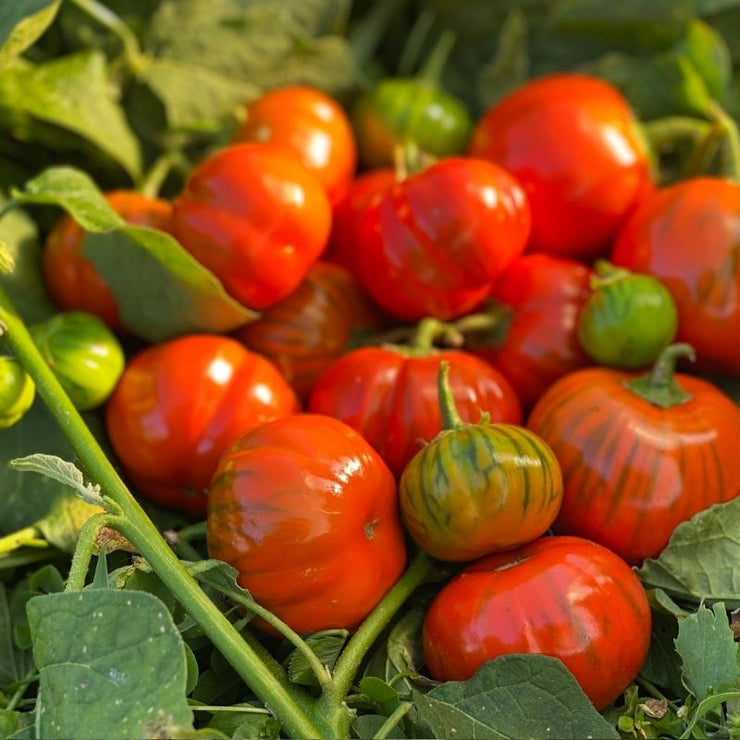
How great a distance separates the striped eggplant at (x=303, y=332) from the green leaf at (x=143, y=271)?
0.24ft

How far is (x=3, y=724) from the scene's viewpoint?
39.4 inches

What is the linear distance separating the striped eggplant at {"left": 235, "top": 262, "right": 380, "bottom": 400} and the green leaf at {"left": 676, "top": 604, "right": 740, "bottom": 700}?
0.63 meters

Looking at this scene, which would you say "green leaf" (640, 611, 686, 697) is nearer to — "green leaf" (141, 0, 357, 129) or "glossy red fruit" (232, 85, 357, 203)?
"glossy red fruit" (232, 85, 357, 203)

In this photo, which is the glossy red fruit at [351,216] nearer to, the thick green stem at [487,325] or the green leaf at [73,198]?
the thick green stem at [487,325]

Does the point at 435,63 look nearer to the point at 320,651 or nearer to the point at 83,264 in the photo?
the point at 83,264

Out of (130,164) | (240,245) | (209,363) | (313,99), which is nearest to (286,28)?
(313,99)

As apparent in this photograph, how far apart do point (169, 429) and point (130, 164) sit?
54 centimetres

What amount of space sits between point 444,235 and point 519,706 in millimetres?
606

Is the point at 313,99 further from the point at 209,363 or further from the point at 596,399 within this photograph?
the point at 596,399

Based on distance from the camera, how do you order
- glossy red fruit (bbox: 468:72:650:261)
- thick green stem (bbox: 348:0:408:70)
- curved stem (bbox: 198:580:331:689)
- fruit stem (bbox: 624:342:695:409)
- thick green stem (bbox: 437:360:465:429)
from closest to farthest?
curved stem (bbox: 198:580:331:689)
thick green stem (bbox: 437:360:465:429)
fruit stem (bbox: 624:342:695:409)
glossy red fruit (bbox: 468:72:650:261)
thick green stem (bbox: 348:0:408:70)

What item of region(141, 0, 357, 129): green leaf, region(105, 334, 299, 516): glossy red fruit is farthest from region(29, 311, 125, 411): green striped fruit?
region(141, 0, 357, 129): green leaf

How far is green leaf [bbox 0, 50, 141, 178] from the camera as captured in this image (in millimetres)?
1559

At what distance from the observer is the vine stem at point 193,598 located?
973 mm

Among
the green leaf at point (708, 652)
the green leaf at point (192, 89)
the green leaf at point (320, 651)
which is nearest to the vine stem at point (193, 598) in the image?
the green leaf at point (320, 651)
